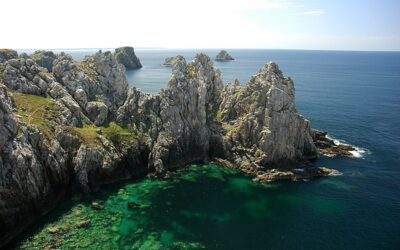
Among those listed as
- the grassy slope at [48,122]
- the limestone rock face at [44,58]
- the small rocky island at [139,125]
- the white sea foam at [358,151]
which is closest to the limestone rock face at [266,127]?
the small rocky island at [139,125]

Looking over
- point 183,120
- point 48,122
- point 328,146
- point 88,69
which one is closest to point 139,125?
point 183,120

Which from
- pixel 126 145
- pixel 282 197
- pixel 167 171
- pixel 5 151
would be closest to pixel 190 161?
pixel 167 171

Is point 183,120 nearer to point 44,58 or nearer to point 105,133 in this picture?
point 105,133

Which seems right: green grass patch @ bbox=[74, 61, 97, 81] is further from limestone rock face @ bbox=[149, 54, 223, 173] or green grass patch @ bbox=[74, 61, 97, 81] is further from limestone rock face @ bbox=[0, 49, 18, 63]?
limestone rock face @ bbox=[149, 54, 223, 173]

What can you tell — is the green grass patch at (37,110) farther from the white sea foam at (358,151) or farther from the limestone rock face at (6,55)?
the white sea foam at (358,151)

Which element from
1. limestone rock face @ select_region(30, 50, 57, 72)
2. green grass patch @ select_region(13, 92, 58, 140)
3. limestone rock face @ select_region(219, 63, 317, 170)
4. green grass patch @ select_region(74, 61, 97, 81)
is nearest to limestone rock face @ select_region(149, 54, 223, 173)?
limestone rock face @ select_region(219, 63, 317, 170)

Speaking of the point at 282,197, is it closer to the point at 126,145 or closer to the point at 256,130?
the point at 256,130
